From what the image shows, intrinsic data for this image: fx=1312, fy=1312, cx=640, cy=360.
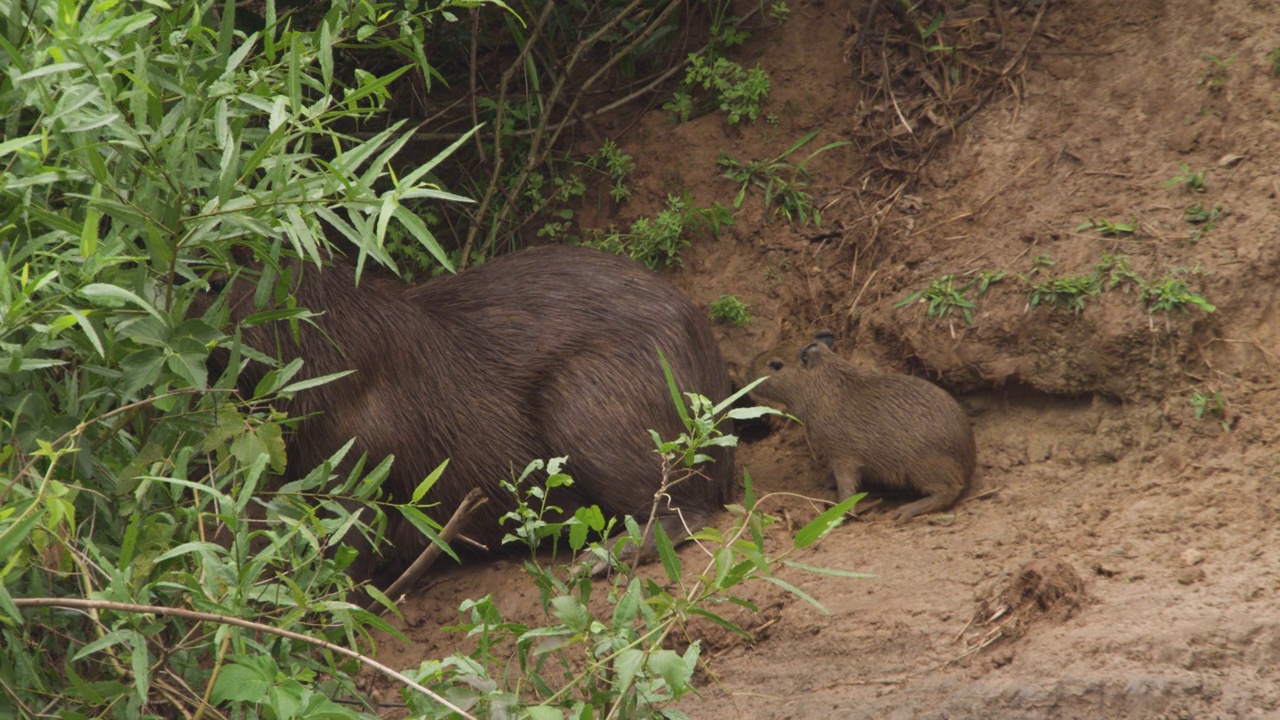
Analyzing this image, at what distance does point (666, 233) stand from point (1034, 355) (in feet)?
4.94

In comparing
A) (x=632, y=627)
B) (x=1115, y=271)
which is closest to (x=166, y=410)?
(x=632, y=627)

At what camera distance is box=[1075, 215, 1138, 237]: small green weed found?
4453 mm

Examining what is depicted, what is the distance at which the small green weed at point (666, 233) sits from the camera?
5.19m

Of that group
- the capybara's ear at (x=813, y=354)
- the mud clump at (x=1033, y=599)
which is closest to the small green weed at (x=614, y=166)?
the capybara's ear at (x=813, y=354)

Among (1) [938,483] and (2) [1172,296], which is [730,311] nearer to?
(1) [938,483]

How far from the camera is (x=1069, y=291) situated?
14.4 ft

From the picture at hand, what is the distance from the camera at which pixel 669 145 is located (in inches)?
214

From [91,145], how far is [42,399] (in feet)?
1.72

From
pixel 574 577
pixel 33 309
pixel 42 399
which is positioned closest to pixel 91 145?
pixel 33 309

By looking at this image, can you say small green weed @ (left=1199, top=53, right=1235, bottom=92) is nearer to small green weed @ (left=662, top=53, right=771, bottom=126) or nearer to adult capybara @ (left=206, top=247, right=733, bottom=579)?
small green weed @ (left=662, top=53, right=771, bottom=126)

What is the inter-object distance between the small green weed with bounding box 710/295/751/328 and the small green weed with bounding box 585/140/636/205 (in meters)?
0.62

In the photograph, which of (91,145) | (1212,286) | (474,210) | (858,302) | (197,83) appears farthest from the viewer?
(474,210)

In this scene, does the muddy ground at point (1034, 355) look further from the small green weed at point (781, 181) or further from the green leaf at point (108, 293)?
the green leaf at point (108, 293)

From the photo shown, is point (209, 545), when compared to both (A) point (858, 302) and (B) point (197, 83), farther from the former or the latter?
(A) point (858, 302)
